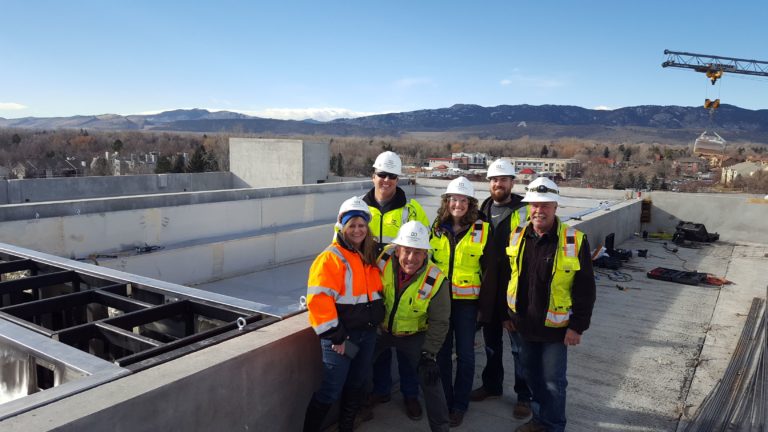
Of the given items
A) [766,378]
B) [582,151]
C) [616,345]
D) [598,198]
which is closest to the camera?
[766,378]

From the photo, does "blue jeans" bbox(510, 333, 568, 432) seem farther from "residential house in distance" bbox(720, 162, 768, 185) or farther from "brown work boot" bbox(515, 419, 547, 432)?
"residential house in distance" bbox(720, 162, 768, 185)

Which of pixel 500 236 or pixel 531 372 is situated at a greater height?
pixel 500 236

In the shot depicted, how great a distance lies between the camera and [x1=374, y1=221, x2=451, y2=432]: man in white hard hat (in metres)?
3.57

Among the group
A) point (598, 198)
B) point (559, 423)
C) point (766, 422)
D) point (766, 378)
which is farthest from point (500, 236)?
point (598, 198)

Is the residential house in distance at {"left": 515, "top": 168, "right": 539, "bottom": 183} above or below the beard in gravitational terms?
below

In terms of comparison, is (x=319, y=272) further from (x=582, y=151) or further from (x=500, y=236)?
(x=582, y=151)

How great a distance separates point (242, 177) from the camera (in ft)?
81.0

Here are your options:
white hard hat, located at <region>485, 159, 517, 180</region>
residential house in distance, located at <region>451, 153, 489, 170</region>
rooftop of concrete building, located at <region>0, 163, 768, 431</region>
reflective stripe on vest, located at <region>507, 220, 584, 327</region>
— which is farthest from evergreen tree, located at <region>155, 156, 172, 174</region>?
residential house in distance, located at <region>451, 153, 489, 170</region>

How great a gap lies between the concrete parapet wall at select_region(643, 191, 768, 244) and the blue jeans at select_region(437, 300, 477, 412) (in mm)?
12346

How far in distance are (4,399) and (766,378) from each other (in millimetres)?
6074

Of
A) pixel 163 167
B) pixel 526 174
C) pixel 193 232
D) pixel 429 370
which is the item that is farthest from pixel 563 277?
pixel 163 167

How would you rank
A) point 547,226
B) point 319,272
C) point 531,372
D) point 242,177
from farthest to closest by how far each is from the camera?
point 242,177, point 531,372, point 547,226, point 319,272

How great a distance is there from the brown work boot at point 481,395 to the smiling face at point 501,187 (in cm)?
154

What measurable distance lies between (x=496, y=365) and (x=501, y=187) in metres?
1.43
